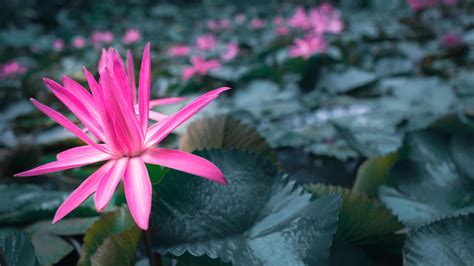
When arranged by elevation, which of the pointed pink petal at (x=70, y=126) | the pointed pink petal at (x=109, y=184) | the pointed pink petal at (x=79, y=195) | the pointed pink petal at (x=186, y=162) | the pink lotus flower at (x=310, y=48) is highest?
the pointed pink petal at (x=70, y=126)

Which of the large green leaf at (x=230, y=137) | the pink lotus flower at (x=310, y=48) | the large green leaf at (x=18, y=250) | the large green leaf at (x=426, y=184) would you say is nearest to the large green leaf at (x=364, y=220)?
the large green leaf at (x=426, y=184)

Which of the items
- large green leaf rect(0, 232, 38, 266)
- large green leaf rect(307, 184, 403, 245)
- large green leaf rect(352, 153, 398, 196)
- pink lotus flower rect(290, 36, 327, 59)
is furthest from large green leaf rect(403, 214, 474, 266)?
pink lotus flower rect(290, 36, 327, 59)

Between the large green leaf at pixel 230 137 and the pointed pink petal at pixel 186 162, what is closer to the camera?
the pointed pink petal at pixel 186 162

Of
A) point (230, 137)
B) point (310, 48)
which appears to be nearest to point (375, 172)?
point (230, 137)

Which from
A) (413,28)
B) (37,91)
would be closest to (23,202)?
(37,91)

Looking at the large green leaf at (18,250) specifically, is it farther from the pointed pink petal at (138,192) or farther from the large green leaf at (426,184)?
the large green leaf at (426,184)

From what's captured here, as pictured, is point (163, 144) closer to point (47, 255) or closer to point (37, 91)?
point (47, 255)
